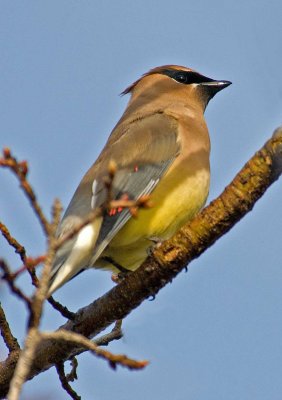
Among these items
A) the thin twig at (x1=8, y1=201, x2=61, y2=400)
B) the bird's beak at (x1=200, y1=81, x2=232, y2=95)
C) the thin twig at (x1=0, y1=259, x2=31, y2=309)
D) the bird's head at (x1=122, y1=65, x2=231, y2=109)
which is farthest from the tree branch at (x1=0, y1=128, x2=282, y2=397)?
the bird's beak at (x1=200, y1=81, x2=232, y2=95)

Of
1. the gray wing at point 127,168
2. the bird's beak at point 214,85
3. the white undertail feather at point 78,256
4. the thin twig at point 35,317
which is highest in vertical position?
the bird's beak at point 214,85

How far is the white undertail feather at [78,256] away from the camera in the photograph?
3.75 meters

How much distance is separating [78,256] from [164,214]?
650mm

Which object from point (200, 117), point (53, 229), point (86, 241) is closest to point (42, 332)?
A: point (53, 229)

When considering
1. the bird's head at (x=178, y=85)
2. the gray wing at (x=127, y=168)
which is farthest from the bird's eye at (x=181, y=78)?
the gray wing at (x=127, y=168)

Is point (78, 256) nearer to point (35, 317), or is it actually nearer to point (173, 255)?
point (173, 255)

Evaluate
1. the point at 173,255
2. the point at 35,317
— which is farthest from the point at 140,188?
the point at 35,317

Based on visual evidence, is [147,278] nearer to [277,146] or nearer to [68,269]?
[68,269]

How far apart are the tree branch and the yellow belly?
0.69 m

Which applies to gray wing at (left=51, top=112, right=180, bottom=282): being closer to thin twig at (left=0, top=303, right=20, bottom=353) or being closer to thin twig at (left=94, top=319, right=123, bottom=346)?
thin twig at (left=94, top=319, right=123, bottom=346)

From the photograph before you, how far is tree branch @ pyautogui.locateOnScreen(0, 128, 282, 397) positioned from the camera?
3246 mm

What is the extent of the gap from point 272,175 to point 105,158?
5.91 ft

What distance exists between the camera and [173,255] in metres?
3.47

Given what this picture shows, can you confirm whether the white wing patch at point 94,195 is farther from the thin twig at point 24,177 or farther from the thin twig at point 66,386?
the thin twig at point 24,177
